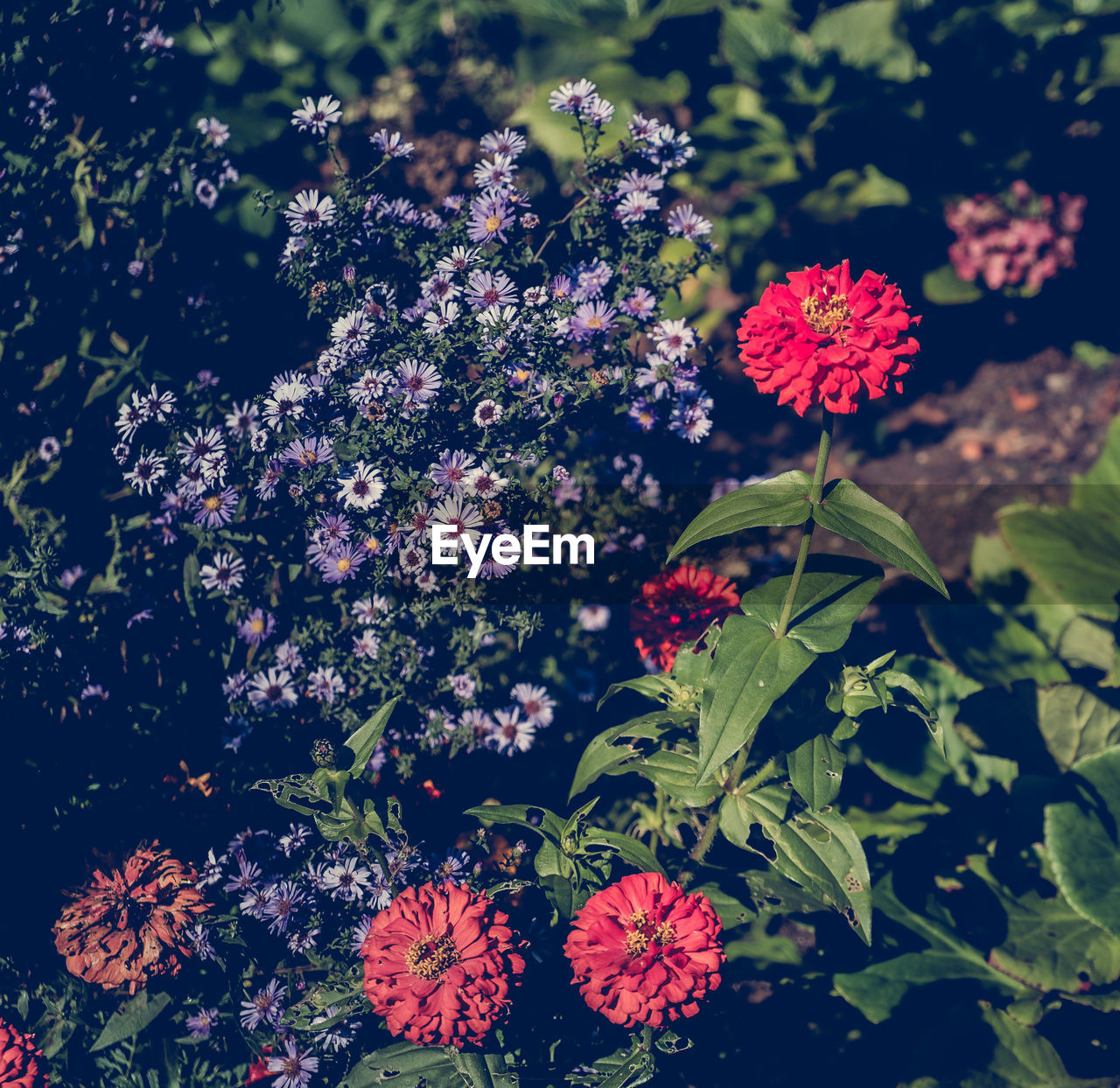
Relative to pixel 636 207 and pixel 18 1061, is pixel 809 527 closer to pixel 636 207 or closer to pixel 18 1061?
pixel 636 207

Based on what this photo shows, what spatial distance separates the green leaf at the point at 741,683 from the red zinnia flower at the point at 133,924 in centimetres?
101

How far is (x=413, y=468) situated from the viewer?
6.01ft

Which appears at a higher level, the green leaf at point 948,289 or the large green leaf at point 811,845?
the green leaf at point 948,289

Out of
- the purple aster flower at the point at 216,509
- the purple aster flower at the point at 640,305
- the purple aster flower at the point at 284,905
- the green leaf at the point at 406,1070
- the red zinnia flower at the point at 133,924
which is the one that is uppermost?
the purple aster flower at the point at 640,305

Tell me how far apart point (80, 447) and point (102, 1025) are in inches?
48.7

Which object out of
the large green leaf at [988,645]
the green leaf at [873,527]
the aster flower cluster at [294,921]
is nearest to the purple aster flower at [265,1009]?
the aster flower cluster at [294,921]

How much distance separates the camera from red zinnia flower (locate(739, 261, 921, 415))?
1287 millimetres

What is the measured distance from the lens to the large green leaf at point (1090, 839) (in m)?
1.95

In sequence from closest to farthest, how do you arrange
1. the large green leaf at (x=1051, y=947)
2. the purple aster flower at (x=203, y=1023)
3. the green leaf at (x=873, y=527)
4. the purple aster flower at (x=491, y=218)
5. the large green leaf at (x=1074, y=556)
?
the green leaf at (x=873, y=527)
the purple aster flower at (x=203, y=1023)
the purple aster flower at (x=491, y=218)
the large green leaf at (x=1051, y=947)
the large green leaf at (x=1074, y=556)

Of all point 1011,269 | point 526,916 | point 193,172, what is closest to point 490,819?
point 526,916

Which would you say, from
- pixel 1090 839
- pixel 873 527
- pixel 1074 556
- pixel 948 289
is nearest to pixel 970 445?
pixel 948 289

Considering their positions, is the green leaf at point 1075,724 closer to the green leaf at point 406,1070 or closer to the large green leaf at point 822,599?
the large green leaf at point 822,599

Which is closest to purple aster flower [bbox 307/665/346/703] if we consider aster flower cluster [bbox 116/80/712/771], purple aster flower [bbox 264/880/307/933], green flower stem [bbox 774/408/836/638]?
aster flower cluster [bbox 116/80/712/771]

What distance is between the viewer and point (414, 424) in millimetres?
1783
